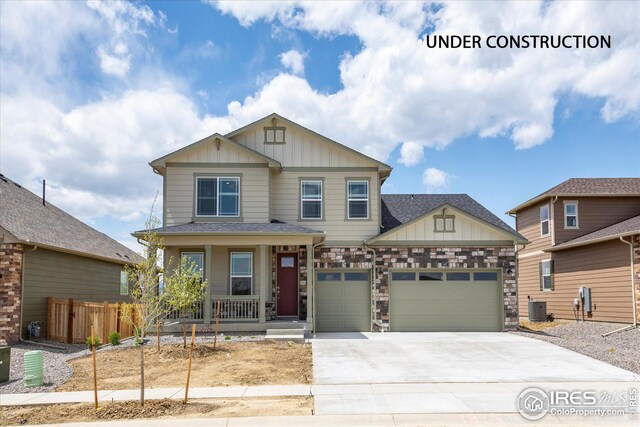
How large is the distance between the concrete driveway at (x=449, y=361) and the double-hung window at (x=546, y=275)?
855 centimetres

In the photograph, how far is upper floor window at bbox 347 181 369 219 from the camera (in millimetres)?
19769

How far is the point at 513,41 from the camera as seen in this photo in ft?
47.0

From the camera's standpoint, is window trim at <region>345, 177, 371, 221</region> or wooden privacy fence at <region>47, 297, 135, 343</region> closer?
wooden privacy fence at <region>47, 297, 135, 343</region>

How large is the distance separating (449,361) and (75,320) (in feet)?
36.1

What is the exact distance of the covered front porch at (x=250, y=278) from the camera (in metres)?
17.3

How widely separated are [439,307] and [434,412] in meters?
11.1

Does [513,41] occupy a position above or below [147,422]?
above

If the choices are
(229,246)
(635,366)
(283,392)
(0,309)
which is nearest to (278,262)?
(229,246)

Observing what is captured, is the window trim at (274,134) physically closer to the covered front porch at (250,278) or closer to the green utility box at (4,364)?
the covered front porch at (250,278)

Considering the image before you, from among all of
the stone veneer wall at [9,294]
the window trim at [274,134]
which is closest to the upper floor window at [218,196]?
the window trim at [274,134]

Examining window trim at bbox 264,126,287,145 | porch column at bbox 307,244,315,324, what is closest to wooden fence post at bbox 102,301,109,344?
porch column at bbox 307,244,315,324

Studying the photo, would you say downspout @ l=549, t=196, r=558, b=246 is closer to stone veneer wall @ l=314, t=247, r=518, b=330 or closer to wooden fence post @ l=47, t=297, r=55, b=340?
stone veneer wall @ l=314, t=247, r=518, b=330

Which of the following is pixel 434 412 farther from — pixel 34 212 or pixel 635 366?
pixel 34 212

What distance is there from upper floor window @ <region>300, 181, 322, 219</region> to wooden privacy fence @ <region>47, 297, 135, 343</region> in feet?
22.7
